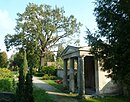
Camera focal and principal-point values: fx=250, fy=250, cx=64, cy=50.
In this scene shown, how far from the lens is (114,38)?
50.5 ft

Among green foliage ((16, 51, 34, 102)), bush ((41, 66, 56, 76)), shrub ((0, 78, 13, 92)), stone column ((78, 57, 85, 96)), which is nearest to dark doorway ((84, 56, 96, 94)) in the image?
stone column ((78, 57, 85, 96))

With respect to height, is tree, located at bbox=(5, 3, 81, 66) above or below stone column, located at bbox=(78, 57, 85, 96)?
above

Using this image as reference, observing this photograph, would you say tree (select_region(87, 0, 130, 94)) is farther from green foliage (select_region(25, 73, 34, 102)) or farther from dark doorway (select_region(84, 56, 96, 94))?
dark doorway (select_region(84, 56, 96, 94))

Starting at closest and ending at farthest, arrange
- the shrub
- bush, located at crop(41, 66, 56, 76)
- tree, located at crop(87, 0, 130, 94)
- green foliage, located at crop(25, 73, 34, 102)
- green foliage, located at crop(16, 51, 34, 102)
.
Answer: tree, located at crop(87, 0, 130, 94) → green foliage, located at crop(16, 51, 34, 102) → green foliage, located at crop(25, 73, 34, 102) → the shrub → bush, located at crop(41, 66, 56, 76)

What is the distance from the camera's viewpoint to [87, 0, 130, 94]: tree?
47.4ft

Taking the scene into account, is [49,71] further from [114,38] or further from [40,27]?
[114,38]

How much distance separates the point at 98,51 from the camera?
16938 millimetres

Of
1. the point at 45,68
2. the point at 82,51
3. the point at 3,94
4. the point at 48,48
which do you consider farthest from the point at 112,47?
the point at 48,48

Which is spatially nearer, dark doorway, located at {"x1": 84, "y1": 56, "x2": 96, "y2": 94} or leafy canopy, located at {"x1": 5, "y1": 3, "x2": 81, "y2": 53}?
dark doorway, located at {"x1": 84, "y1": 56, "x2": 96, "y2": 94}

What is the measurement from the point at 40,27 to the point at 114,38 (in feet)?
139

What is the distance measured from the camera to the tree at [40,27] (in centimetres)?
5650

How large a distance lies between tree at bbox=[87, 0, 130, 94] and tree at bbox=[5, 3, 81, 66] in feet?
132

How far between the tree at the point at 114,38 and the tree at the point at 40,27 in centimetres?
4033

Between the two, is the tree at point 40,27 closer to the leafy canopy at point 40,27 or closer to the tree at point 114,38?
the leafy canopy at point 40,27
